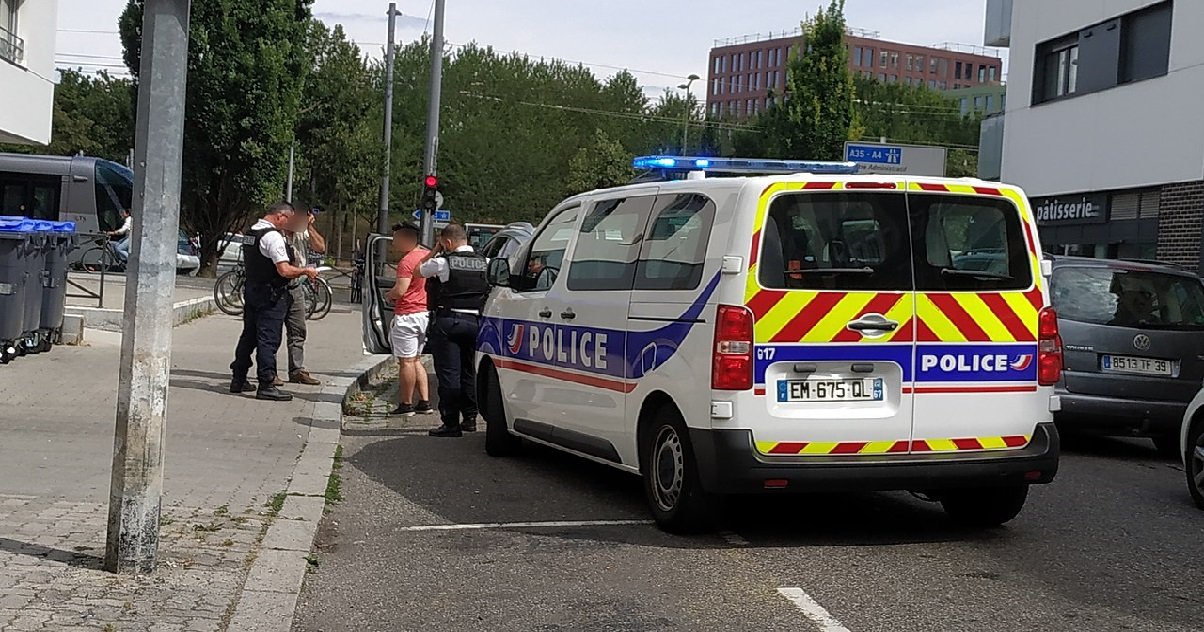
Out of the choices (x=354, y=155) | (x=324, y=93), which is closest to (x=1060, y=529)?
(x=324, y=93)

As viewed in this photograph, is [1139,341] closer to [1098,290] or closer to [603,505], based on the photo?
[1098,290]

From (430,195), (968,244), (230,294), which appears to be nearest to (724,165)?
(968,244)

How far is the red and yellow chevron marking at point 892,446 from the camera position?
6777 millimetres

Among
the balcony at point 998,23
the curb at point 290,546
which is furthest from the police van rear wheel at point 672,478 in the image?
the balcony at point 998,23

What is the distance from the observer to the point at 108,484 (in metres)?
7.86

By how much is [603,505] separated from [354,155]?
42.1 meters

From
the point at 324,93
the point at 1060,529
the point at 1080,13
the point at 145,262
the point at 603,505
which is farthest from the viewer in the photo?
the point at 324,93

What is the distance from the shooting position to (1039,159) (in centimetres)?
2652

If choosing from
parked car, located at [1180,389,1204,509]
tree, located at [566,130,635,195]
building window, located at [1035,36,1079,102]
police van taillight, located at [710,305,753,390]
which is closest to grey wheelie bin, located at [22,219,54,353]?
police van taillight, located at [710,305,753,390]

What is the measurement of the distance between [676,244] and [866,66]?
13388cm

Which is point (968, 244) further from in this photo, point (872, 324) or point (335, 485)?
point (335, 485)

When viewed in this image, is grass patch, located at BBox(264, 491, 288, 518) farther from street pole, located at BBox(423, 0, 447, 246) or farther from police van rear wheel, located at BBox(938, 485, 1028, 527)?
street pole, located at BBox(423, 0, 447, 246)

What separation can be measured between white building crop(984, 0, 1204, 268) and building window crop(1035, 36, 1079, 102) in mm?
21

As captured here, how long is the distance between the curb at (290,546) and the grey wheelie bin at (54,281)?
4678mm
